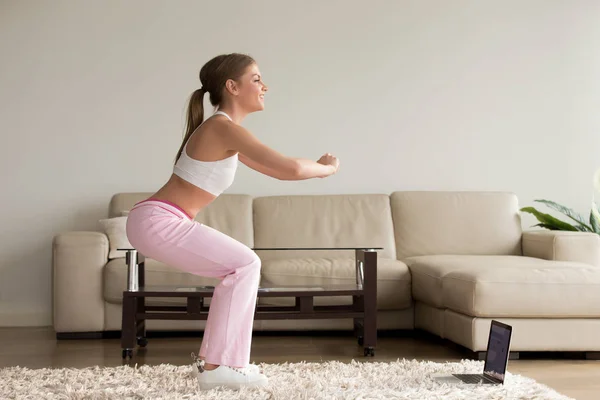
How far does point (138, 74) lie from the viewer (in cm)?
530

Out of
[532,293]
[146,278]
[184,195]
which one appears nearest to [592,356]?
[532,293]

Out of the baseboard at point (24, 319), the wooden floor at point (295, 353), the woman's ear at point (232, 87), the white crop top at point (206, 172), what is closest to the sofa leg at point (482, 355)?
the wooden floor at point (295, 353)

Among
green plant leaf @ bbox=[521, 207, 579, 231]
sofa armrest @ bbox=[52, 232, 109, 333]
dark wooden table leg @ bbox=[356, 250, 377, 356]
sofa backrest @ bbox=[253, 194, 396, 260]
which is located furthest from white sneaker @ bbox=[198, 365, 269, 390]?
green plant leaf @ bbox=[521, 207, 579, 231]

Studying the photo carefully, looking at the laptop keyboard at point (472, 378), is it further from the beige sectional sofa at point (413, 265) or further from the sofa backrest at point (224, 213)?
the sofa backrest at point (224, 213)

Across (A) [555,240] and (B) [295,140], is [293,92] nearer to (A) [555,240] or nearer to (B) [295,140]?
(B) [295,140]

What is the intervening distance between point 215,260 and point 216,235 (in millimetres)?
87

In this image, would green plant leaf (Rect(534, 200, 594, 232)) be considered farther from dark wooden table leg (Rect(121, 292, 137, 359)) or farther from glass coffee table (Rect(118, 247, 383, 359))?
dark wooden table leg (Rect(121, 292, 137, 359))

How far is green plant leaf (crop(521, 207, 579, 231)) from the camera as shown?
4977 millimetres

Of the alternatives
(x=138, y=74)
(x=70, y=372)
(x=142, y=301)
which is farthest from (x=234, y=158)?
(x=138, y=74)

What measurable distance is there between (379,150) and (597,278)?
2139 millimetres

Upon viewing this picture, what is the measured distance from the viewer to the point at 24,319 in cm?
510

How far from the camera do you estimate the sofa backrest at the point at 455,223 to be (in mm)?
4945

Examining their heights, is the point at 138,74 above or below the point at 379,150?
above

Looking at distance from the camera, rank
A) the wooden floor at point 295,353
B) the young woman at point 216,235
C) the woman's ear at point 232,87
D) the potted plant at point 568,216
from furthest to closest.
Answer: the potted plant at point 568,216 < the wooden floor at point 295,353 < the woman's ear at point 232,87 < the young woman at point 216,235
